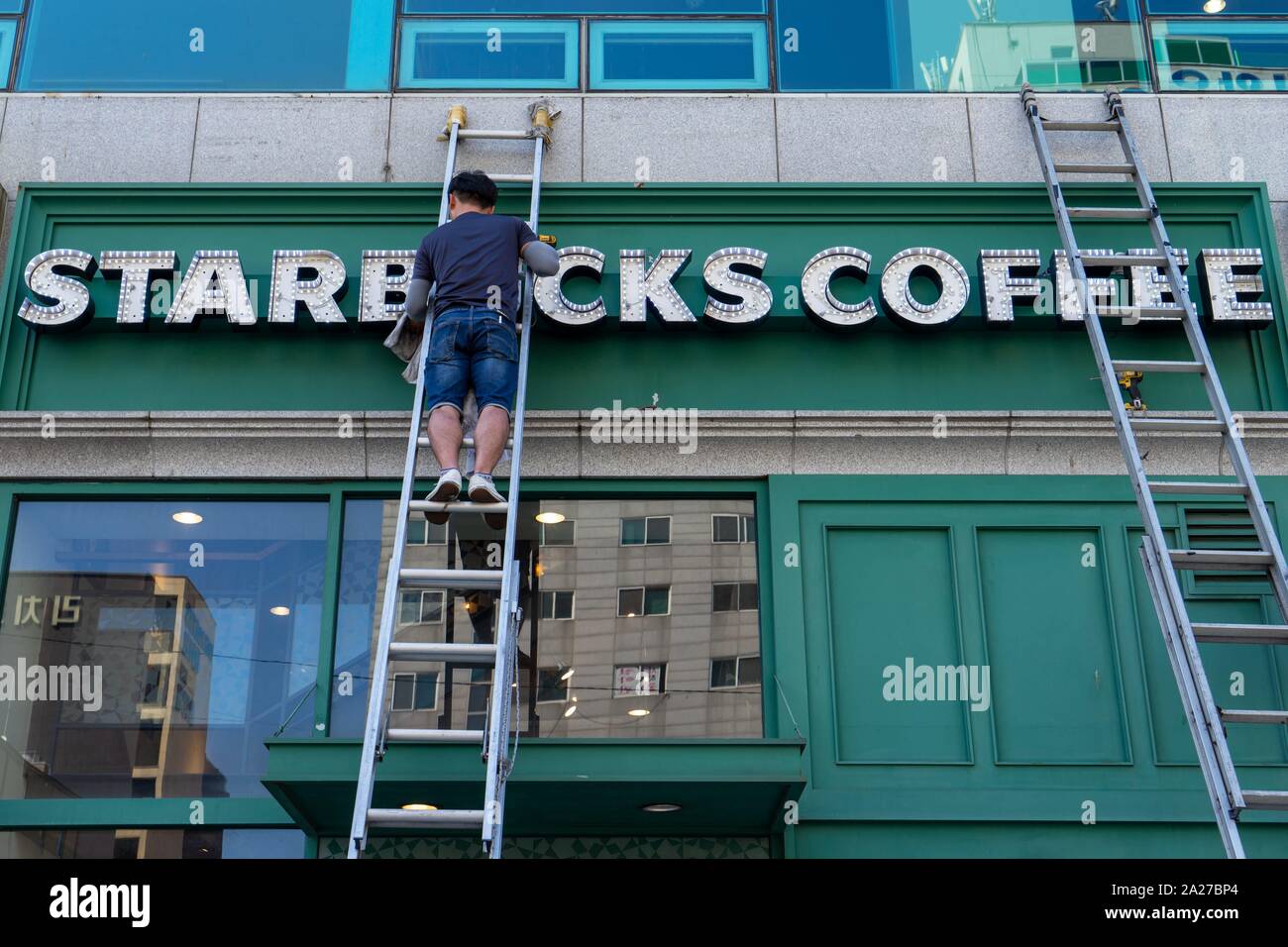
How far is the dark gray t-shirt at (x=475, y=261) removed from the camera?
7734mm

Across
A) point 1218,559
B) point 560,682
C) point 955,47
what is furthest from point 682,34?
point 1218,559

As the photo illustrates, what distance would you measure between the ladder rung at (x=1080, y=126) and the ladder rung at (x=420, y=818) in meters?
6.25

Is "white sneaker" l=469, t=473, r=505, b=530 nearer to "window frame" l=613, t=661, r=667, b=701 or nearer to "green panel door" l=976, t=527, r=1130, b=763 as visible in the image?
"window frame" l=613, t=661, r=667, b=701

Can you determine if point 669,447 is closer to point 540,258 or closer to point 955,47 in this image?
point 540,258

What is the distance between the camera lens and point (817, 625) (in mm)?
8133

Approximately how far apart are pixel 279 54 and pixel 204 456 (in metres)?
3.09

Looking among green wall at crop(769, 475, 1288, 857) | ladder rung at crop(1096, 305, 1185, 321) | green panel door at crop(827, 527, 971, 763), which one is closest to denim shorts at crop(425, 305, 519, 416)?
green wall at crop(769, 475, 1288, 857)

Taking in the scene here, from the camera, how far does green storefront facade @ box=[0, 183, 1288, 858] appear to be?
25.1ft

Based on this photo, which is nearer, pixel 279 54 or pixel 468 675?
pixel 468 675

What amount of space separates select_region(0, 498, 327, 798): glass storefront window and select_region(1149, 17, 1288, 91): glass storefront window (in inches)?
265

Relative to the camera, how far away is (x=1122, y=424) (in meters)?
7.59
